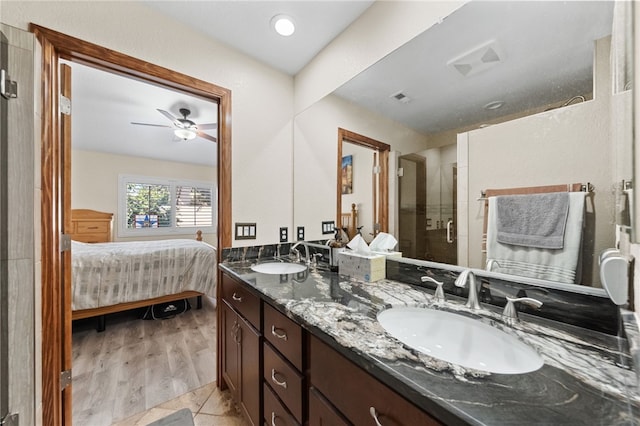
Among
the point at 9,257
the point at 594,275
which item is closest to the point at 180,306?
the point at 9,257

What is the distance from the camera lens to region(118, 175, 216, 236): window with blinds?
180 inches

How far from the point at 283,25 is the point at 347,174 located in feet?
3.34

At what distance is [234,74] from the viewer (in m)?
1.77

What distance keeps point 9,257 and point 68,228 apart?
0.30 meters

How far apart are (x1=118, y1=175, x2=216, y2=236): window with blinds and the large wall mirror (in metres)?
4.82

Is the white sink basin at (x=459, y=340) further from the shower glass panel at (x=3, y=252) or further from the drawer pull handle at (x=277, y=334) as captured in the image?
the shower glass panel at (x=3, y=252)

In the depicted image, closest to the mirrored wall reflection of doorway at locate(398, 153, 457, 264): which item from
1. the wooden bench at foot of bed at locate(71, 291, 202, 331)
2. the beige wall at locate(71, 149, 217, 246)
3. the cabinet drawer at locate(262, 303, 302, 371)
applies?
the cabinet drawer at locate(262, 303, 302, 371)

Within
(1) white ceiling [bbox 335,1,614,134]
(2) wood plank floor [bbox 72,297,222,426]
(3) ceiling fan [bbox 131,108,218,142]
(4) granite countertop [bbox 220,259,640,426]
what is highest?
(3) ceiling fan [bbox 131,108,218,142]

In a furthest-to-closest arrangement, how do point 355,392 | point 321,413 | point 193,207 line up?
point 193,207 → point 321,413 → point 355,392

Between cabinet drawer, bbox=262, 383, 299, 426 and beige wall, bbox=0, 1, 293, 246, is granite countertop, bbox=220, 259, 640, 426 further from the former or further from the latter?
beige wall, bbox=0, 1, 293, 246

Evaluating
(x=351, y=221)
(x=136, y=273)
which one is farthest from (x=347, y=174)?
(x=136, y=273)

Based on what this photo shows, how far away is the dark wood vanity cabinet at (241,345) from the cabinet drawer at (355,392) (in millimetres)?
475

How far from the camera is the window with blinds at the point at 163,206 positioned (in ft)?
15.0

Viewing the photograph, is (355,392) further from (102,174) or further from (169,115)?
(102,174)
